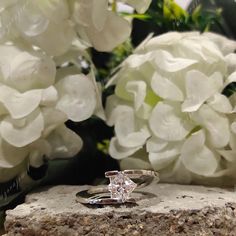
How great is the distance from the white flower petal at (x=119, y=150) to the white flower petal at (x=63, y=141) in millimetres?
47

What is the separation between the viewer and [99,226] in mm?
→ 421

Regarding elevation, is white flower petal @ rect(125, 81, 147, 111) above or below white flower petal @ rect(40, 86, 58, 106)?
below

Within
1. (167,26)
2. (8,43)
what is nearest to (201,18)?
(167,26)

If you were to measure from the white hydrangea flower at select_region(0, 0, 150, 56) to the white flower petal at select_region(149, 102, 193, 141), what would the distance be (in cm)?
10

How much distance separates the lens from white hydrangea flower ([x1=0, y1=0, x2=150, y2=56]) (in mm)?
482

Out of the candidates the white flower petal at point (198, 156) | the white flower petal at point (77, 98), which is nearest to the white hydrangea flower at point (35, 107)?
the white flower petal at point (77, 98)

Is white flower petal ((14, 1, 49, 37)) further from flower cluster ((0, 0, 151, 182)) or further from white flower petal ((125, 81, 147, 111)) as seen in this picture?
white flower petal ((125, 81, 147, 111))

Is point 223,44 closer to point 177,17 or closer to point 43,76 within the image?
point 177,17

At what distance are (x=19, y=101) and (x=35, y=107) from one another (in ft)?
0.05

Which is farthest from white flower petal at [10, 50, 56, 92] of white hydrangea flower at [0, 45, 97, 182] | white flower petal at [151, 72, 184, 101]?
white flower petal at [151, 72, 184, 101]

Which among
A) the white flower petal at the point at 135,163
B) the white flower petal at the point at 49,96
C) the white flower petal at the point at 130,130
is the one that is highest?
the white flower petal at the point at 49,96

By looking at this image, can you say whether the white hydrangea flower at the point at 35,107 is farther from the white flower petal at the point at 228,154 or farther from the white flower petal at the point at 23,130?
the white flower petal at the point at 228,154

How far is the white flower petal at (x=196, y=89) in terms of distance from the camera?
20.4 inches

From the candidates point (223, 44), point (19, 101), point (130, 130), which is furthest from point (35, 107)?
point (223, 44)
